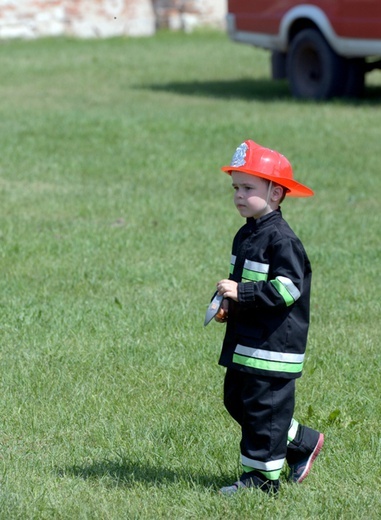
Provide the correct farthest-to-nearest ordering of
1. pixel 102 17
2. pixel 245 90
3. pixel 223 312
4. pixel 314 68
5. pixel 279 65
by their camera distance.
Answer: pixel 102 17 < pixel 245 90 < pixel 279 65 < pixel 314 68 < pixel 223 312

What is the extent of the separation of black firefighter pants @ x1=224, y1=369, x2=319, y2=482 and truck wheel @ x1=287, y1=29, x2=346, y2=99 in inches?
450

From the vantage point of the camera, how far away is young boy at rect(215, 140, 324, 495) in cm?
392

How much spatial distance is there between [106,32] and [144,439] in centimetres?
2157

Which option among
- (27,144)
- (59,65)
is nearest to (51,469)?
(27,144)

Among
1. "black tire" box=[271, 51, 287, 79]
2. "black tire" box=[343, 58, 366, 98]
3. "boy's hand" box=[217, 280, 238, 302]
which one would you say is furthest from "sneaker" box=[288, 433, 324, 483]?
"black tire" box=[271, 51, 287, 79]

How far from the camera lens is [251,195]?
4.04 m

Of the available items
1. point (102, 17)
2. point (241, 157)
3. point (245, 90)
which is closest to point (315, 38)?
point (245, 90)

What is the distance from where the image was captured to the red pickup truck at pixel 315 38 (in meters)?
14.2

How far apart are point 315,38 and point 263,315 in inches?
454

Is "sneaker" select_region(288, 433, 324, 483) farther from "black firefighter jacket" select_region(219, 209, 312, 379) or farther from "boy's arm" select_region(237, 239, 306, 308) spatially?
"boy's arm" select_region(237, 239, 306, 308)

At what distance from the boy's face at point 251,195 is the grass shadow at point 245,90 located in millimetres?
11062

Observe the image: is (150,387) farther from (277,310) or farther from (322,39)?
(322,39)

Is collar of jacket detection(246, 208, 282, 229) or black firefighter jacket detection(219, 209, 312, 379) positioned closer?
black firefighter jacket detection(219, 209, 312, 379)

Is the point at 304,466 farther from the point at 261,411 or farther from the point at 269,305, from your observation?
the point at 269,305
